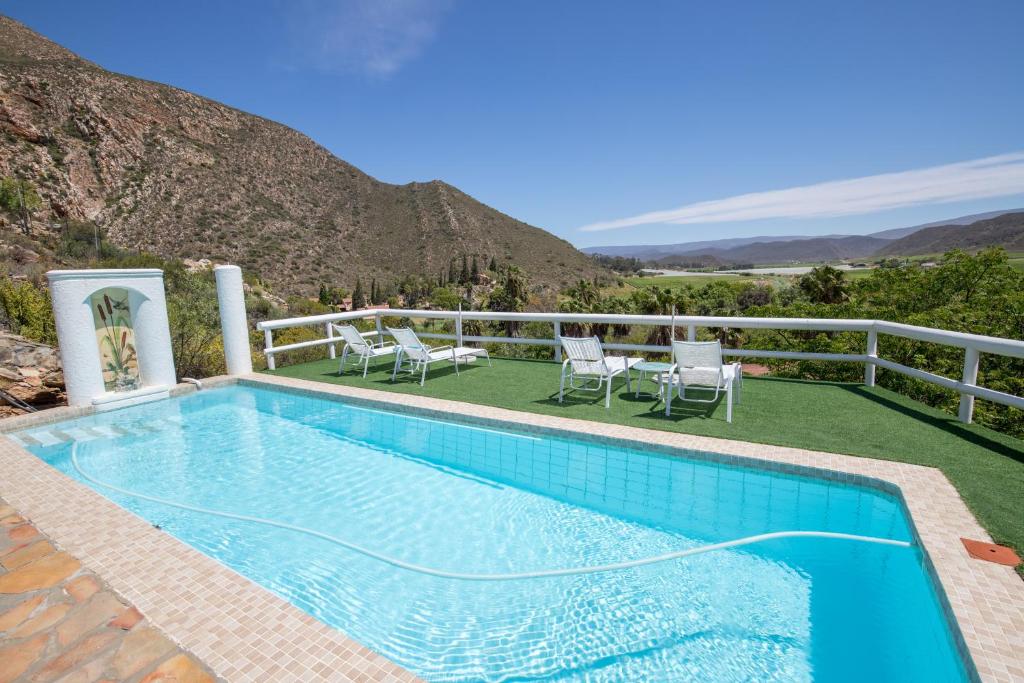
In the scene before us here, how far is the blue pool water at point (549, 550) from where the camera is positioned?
2.58m

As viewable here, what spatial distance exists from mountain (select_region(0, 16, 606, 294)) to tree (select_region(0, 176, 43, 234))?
1.11m

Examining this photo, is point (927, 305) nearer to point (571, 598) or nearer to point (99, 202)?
point (571, 598)

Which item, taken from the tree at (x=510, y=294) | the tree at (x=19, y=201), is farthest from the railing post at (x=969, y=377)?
the tree at (x=19, y=201)

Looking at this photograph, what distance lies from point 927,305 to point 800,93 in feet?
34.1

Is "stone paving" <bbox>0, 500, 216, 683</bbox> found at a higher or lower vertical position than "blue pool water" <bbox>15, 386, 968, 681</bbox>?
higher

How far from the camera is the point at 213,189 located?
128 feet

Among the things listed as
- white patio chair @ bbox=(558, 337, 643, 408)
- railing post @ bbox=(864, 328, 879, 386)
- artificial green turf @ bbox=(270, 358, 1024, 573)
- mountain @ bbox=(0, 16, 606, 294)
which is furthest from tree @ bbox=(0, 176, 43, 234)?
railing post @ bbox=(864, 328, 879, 386)

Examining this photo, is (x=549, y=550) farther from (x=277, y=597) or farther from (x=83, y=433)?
(x=83, y=433)

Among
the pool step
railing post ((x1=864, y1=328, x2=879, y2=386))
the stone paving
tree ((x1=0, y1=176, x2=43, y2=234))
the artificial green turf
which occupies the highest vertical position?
tree ((x1=0, y1=176, x2=43, y2=234))

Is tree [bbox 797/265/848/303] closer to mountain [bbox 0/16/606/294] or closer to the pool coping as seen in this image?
mountain [bbox 0/16/606/294]

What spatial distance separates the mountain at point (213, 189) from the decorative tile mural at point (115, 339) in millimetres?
29841

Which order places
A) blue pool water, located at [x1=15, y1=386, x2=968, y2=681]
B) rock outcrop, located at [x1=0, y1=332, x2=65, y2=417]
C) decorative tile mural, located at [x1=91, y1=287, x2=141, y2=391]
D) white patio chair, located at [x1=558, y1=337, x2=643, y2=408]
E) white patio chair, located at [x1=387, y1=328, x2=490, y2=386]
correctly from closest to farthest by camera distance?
blue pool water, located at [x1=15, y1=386, x2=968, y2=681] < white patio chair, located at [x1=558, y1=337, x2=643, y2=408] < decorative tile mural, located at [x1=91, y1=287, x2=141, y2=391] < rock outcrop, located at [x1=0, y1=332, x2=65, y2=417] < white patio chair, located at [x1=387, y1=328, x2=490, y2=386]

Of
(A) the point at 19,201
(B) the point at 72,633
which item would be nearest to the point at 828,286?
(B) the point at 72,633

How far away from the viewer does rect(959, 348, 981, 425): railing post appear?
4.97 m
